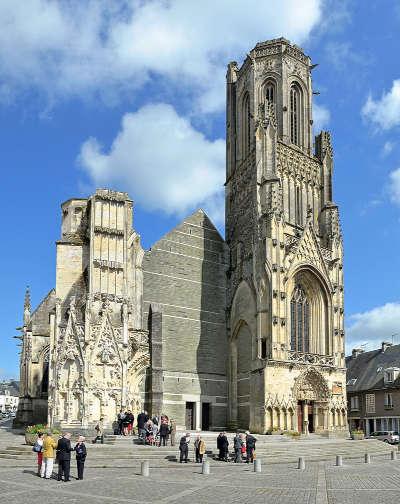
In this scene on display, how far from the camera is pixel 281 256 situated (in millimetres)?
43344

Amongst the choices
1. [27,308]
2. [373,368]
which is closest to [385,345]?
[373,368]

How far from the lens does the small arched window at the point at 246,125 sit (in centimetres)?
5072

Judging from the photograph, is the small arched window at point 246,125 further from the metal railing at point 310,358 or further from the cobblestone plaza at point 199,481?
the cobblestone plaza at point 199,481

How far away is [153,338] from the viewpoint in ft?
138

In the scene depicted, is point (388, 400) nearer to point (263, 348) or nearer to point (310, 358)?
point (310, 358)

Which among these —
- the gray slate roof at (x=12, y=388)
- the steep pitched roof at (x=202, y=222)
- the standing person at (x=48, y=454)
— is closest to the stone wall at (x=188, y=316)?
the steep pitched roof at (x=202, y=222)

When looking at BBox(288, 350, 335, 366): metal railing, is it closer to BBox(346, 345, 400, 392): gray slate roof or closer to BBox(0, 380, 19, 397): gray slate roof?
BBox(346, 345, 400, 392): gray slate roof

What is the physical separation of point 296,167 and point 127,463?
29.2 meters

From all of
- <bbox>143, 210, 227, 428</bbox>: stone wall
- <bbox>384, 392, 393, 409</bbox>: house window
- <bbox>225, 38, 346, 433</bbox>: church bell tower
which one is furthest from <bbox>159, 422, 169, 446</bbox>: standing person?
<bbox>384, 392, 393, 409</bbox>: house window

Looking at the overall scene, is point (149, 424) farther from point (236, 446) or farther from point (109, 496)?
point (109, 496)

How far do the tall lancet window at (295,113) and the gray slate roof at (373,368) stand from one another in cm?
2223

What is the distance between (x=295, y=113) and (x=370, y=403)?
1039 inches

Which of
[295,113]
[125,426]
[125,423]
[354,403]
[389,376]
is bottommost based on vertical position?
[125,426]

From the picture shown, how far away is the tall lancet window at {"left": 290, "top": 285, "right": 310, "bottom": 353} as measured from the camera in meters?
44.8
